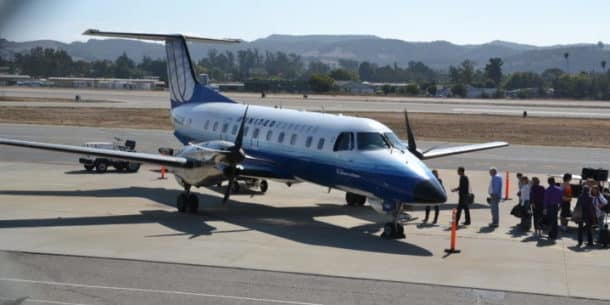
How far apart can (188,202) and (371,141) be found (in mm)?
5861

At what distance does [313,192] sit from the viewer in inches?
1110

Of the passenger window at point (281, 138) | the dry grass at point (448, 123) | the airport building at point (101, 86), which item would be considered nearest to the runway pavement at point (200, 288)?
the passenger window at point (281, 138)

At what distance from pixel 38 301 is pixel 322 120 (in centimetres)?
1186

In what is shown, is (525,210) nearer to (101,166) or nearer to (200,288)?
(200,288)

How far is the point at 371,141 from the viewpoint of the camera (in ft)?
69.0

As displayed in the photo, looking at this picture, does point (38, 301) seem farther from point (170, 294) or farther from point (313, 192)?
point (313, 192)

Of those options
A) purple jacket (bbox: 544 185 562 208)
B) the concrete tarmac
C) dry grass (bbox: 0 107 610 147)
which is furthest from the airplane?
dry grass (bbox: 0 107 610 147)

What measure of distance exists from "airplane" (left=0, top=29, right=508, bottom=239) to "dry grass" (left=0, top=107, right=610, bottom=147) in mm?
28484

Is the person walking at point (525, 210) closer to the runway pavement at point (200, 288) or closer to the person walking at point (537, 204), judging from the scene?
the person walking at point (537, 204)

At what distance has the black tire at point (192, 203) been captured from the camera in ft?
76.0

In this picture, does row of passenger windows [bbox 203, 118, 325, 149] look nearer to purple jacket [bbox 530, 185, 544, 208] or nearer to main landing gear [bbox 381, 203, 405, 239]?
main landing gear [bbox 381, 203, 405, 239]

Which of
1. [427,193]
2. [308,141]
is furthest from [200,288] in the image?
[308,141]

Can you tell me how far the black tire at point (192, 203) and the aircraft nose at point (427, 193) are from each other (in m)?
7.15

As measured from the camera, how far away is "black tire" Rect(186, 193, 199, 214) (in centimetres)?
2317
